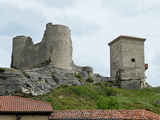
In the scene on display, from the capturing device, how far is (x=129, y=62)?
2162 inches

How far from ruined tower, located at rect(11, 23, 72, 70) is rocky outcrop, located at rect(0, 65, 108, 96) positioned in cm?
207

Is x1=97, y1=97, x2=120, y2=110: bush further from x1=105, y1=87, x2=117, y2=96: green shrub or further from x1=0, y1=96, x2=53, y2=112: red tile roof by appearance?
x1=105, y1=87, x2=117, y2=96: green shrub

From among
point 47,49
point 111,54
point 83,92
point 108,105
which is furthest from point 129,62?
point 108,105

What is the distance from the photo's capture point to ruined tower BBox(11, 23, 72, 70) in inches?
1834

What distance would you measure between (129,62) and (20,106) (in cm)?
3675

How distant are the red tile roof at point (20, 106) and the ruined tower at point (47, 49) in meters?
23.2

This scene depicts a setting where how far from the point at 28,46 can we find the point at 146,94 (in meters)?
24.9

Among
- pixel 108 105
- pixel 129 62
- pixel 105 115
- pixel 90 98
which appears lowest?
pixel 105 115

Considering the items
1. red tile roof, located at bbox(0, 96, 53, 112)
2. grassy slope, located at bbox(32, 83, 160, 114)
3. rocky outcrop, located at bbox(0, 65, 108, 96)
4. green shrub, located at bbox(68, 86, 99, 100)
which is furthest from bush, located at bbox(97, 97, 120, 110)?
rocky outcrop, located at bbox(0, 65, 108, 96)

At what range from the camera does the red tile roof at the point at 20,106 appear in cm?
2069

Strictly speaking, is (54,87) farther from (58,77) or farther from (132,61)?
(132,61)

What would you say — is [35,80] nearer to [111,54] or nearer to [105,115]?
[105,115]

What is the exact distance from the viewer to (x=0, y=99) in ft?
74.6

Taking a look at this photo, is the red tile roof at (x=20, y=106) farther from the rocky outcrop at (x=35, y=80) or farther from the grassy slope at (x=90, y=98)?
the rocky outcrop at (x=35, y=80)
